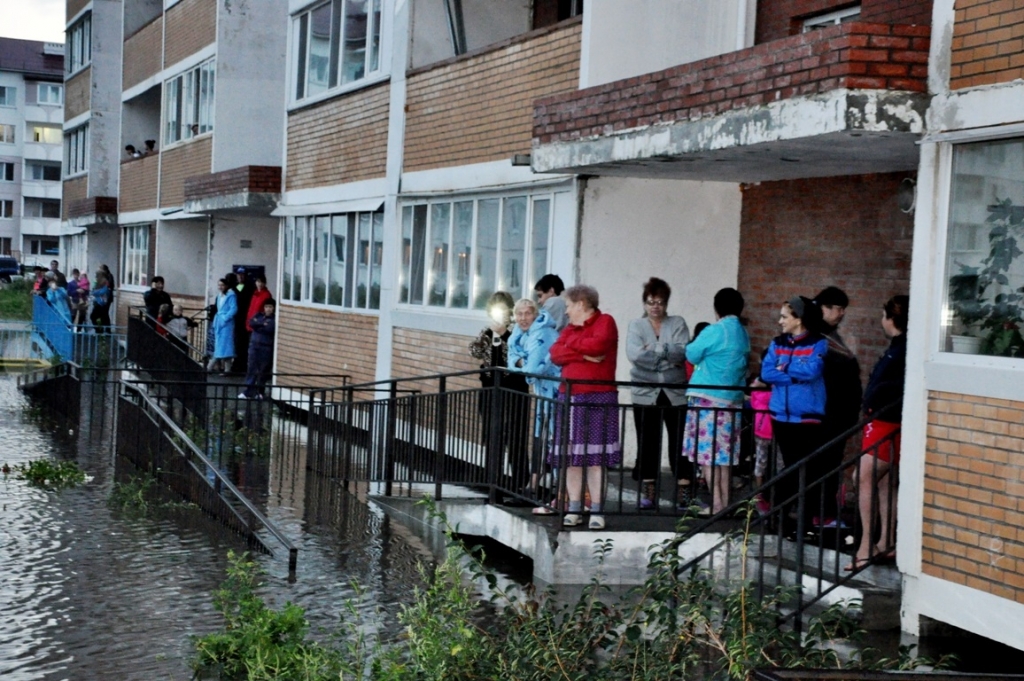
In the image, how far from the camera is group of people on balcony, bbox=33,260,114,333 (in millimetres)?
30047

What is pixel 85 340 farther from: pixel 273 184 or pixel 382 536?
pixel 382 536

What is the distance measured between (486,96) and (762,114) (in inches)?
259

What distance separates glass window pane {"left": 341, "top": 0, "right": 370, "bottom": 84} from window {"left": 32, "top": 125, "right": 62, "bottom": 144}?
7894 cm

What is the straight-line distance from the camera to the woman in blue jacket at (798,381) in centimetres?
923

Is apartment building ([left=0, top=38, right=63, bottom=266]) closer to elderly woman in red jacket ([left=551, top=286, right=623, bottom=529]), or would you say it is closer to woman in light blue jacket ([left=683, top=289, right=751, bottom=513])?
elderly woman in red jacket ([left=551, top=286, right=623, bottom=529])

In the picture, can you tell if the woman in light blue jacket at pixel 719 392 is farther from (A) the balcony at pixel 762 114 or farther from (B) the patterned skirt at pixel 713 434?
(A) the balcony at pixel 762 114

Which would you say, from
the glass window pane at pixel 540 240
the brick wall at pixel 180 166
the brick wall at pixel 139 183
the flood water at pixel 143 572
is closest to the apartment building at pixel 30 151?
the brick wall at pixel 139 183

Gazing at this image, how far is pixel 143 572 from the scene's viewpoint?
1004cm

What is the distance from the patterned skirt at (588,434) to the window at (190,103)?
2009cm

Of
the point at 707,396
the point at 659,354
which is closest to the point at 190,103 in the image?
the point at 659,354

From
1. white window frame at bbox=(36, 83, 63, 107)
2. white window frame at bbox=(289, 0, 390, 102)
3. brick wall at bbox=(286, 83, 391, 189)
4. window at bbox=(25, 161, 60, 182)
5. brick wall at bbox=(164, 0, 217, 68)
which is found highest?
white window frame at bbox=(36, 83, 63, 107)

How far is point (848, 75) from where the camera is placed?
8.41 m

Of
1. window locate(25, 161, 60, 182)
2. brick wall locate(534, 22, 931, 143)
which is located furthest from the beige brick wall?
window locate(25, 161, 60, 182)

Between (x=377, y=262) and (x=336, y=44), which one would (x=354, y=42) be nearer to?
(x=336, y=44)
